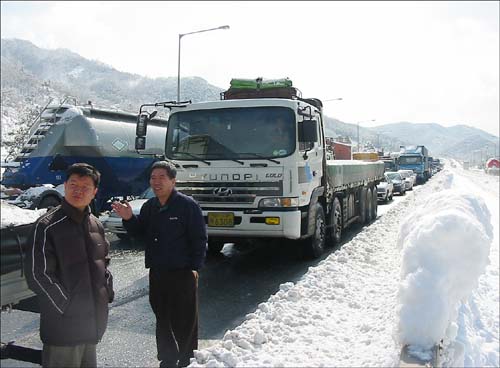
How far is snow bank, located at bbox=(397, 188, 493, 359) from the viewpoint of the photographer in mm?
3768

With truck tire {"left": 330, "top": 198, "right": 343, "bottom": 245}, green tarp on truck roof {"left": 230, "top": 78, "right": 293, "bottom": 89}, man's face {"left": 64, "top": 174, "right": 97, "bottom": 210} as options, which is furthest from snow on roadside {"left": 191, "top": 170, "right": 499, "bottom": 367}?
green tarp on truck roof {"left": 230, "top": 78, "right": 293, "bottom": 89}

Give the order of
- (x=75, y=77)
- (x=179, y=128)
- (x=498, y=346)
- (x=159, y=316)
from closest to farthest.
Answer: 1. (x=159, y=316)
2. (x=498, y=346)
3. (x=179, y=128)
4. (x=75, y=77)

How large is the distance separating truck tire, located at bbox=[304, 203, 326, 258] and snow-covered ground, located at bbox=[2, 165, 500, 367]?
2.44m

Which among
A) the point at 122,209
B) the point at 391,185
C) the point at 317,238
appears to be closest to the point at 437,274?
the point at 122,209

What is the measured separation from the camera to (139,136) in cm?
880

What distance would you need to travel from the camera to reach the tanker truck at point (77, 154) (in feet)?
41.7

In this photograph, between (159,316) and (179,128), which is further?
(179,128)

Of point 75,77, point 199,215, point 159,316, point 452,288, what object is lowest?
point 159,316

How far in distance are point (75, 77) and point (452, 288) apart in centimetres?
9983

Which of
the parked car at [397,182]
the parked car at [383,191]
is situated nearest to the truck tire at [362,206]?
the parked car at [383,191]

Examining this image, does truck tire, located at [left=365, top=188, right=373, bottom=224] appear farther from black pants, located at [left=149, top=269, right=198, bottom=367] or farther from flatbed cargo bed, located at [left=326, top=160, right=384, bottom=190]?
black pants, located at [left=149, top=269, right=198, bottom=367]

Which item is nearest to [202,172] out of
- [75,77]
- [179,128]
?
[179,128]

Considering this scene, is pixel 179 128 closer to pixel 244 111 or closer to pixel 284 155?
pixel 244 111

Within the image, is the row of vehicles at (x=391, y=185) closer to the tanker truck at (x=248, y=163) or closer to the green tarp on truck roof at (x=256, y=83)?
the green tarp on truck roof at (x=256, y=83)
